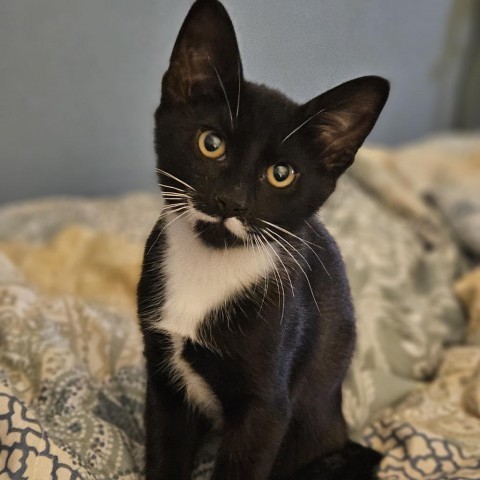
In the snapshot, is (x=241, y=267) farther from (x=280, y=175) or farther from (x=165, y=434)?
(x=165, y=434)

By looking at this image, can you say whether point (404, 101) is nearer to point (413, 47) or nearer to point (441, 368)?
point (413, 47)

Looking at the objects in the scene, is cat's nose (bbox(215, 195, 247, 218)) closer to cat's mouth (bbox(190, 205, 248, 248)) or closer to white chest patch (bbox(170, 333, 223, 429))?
cat's mouth (bbox(190, 205, 248, 248))

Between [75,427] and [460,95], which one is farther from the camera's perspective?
[460,95]

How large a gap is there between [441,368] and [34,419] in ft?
2.83

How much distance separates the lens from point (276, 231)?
0.77 meters

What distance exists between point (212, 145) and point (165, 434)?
41 centimetres

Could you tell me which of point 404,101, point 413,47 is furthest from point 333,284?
point 404,101

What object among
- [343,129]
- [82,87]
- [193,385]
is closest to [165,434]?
[193,385]

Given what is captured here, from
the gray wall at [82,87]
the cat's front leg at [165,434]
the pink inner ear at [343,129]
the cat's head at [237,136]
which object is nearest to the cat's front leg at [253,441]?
the cat's front leg at [165,434]

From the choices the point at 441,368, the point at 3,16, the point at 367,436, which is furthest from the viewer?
the point at 3,16

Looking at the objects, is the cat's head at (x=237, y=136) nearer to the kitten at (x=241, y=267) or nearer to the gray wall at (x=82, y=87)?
the kitten at (x=241, y=267)

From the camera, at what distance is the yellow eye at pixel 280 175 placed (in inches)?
28.9

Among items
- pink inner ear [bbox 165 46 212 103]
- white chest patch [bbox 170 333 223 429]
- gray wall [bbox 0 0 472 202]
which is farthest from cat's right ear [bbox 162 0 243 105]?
gray wall [bbox 0 0 472 202]

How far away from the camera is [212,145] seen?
729 mm
